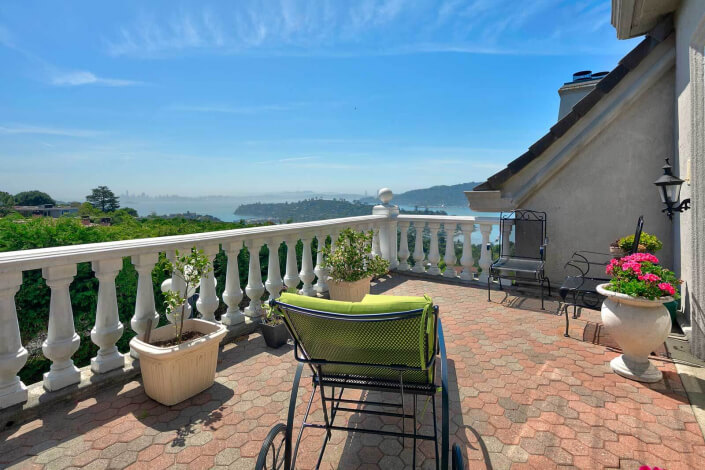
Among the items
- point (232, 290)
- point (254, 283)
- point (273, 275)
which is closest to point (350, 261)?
point (273, 275)

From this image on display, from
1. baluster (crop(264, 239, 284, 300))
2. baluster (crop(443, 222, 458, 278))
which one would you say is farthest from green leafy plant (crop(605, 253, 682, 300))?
baluster (crop(264, 239, 284, 300))

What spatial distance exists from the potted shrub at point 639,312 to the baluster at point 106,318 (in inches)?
175

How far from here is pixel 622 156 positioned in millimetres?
5223

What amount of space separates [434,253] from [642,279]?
401 centimetres

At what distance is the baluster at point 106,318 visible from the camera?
9.16 feet

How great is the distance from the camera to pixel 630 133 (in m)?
5.16

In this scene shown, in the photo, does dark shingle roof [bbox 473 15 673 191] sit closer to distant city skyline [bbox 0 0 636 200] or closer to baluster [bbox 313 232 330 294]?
distant city skyline [bbox 0 0 636 200]

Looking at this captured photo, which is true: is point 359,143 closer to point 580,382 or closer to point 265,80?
point 265,80

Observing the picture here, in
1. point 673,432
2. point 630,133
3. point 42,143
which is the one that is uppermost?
point 42,143

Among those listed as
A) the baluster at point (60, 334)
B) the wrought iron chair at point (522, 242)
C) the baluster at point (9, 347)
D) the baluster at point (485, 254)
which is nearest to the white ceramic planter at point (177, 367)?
the baluster at point (60, 334)

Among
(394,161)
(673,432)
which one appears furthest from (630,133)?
(394,161)

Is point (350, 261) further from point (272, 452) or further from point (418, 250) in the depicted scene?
point (418, 250)

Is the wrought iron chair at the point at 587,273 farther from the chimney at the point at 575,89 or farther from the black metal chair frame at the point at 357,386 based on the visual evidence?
the chimney at the point at 575,89

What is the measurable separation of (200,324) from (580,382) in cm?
350
